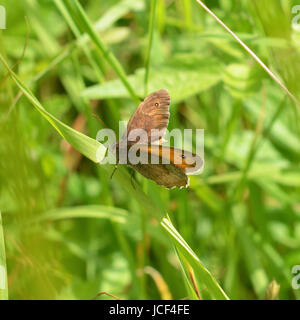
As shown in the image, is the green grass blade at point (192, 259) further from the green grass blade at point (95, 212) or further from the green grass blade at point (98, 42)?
the green grass blade at point (95, 212)

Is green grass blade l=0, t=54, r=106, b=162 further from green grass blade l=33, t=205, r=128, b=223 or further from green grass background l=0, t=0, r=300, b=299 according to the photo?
green grass blade l=33, t=205, r=128, b=223

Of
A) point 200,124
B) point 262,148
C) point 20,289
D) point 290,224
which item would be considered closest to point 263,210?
point 290,224

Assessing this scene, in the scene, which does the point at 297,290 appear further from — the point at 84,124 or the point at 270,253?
the point at 84,124

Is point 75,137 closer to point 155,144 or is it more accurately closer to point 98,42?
point 155,144

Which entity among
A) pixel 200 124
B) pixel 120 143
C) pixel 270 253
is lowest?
pixel 270 253

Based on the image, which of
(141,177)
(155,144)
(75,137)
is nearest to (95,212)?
(141,177)

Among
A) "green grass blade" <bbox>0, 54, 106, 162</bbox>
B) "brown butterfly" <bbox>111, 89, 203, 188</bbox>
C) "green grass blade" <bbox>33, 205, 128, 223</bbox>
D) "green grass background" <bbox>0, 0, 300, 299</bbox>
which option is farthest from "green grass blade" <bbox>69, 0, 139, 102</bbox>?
"green grass blade" <bbox>33, 205, 128, 223</bbox>
